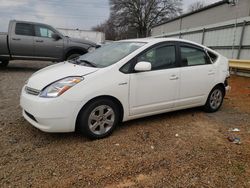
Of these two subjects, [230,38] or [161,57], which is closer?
[161,57]

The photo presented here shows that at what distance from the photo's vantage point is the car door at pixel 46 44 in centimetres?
1002

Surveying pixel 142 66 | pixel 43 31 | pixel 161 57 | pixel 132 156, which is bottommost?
pixel 132 156

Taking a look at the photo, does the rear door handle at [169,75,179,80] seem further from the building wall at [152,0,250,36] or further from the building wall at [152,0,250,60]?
the building wall at [152,0,250,36]

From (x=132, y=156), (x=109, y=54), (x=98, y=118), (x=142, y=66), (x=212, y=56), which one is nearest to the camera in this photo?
(x=132, y=156)

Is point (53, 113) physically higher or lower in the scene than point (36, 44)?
lower

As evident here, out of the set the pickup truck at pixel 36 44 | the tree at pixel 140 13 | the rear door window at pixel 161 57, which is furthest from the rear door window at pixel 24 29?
the tree at pixel 140 13

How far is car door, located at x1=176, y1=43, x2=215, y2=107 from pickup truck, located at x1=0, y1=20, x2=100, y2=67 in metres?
5.53

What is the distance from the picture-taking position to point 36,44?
32.7 ft

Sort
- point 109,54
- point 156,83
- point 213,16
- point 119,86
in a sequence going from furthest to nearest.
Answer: point 213,16
point 109,54
point 156,83
point 119,86

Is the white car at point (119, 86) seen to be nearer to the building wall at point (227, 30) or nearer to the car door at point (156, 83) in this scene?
the car door at point (156, 83)

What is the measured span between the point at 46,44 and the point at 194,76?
287 inches

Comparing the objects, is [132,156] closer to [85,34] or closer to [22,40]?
[22,40]

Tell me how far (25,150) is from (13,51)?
7709 millimetres

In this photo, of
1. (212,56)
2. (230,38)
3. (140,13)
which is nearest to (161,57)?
(212,56)
